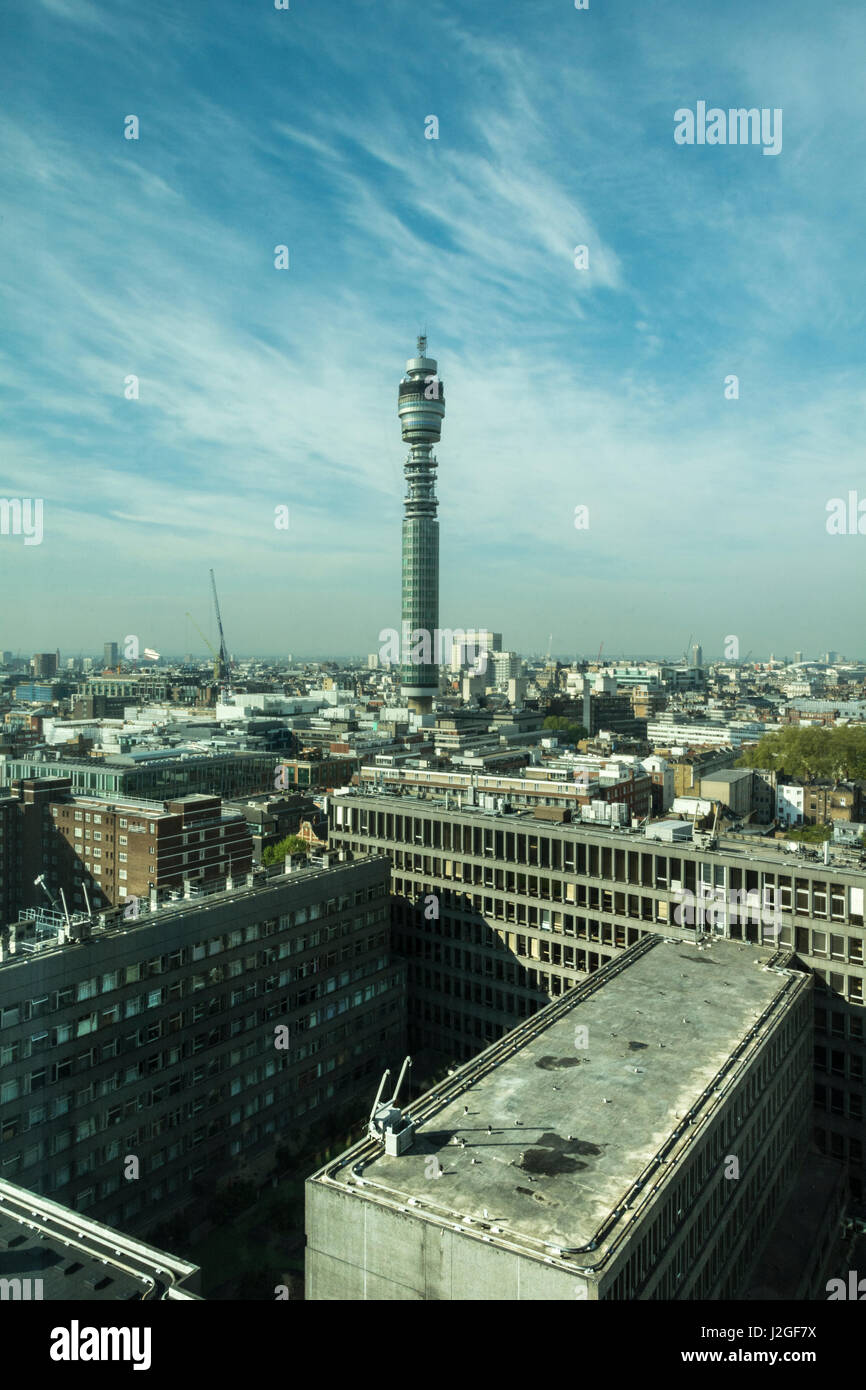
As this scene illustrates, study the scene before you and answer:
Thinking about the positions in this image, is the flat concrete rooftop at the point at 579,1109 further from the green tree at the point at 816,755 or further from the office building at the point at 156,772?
the green tree at the point at 816,755

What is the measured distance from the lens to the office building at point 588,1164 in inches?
639

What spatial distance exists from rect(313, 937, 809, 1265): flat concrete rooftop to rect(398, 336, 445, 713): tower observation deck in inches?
5664

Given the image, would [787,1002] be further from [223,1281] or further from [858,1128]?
[223,1281]

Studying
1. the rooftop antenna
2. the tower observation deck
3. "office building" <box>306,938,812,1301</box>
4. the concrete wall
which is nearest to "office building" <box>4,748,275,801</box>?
"office building" <box>306,938,812,1301</box>

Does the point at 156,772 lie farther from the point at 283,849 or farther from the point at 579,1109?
the point at 579,1109

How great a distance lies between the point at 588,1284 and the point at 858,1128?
22.8 meters

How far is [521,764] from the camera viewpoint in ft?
313

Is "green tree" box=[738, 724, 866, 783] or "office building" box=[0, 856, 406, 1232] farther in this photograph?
"green tree" box=[738, 724, 866, 783]

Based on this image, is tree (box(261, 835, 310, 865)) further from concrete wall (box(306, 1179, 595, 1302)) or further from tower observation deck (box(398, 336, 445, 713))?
tower observation deck (box(398, 336, 445, 713))

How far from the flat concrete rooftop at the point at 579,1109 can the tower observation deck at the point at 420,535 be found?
143860mm

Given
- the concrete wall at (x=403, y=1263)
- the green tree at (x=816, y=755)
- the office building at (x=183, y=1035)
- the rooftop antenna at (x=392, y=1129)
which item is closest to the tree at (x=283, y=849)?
the office building at (x=183, y=1035)

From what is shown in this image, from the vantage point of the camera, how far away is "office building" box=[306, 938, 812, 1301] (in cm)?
1623
